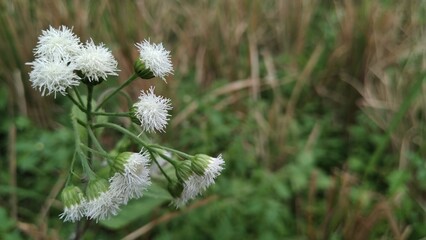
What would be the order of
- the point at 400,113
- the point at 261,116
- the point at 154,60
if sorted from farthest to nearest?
1. the point at 261,116
2. the point at 400,113
3. the point at 154,60

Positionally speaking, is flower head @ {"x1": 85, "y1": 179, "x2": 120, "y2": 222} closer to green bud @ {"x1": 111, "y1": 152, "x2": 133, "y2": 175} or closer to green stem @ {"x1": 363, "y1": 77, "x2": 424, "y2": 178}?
green bud @ {"x1": 111, "y1": 152, "x2": 133, "y2": 175}

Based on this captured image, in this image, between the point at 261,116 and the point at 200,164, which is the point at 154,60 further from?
the point at 261,116

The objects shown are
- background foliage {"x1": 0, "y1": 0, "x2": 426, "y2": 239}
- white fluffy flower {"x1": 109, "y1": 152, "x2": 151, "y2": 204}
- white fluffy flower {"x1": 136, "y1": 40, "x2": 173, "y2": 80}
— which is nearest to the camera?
white fluffy flower {"x1": 109, "y1": 152, "x2": 151, "y2": 204}

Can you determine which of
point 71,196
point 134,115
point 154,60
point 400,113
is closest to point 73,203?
point 71,196

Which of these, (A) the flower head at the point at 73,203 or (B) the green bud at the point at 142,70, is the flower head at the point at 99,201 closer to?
(A) the flower head at the point at 73,203

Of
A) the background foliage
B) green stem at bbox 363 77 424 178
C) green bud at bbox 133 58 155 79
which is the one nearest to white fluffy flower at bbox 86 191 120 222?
green bud at bbox 133 58 155 79

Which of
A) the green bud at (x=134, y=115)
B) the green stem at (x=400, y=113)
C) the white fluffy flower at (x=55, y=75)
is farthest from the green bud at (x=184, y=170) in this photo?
the green stem at (x=400, y=113)

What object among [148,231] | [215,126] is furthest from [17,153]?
[215,126]
